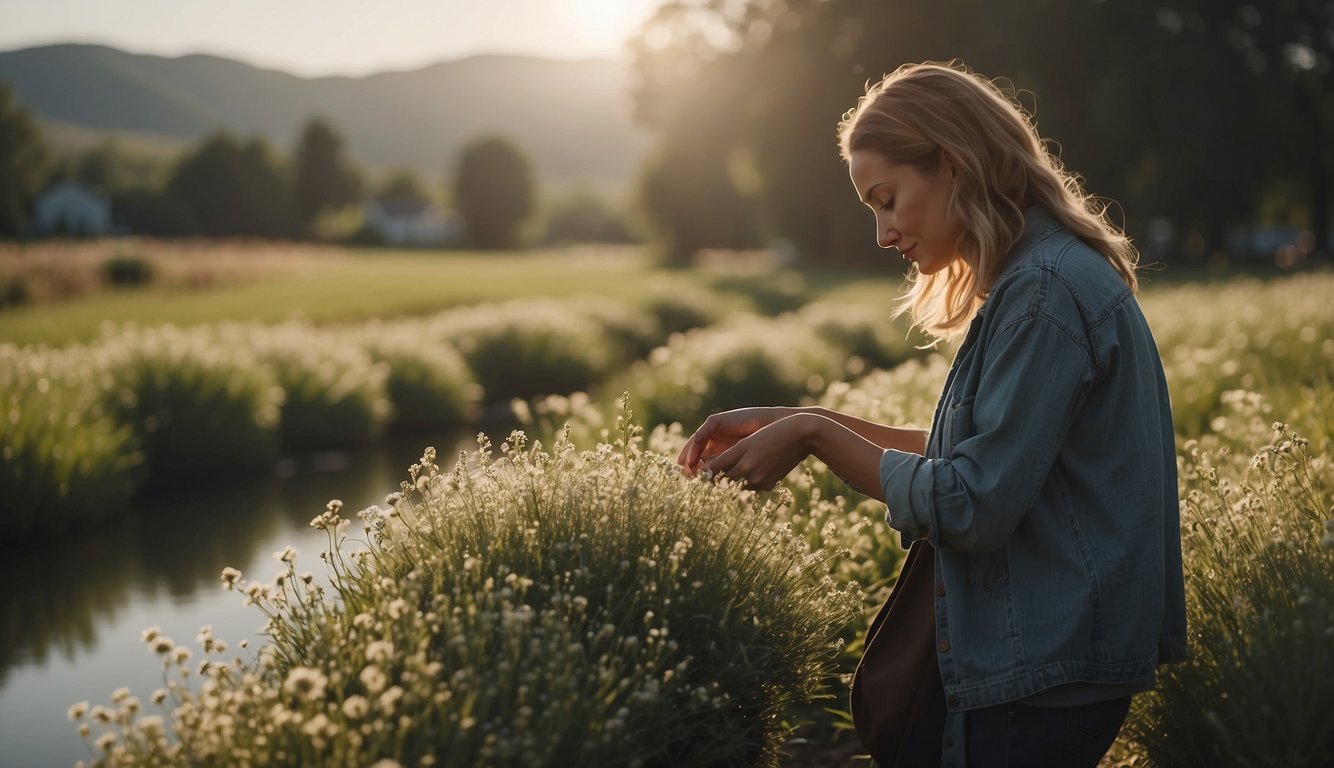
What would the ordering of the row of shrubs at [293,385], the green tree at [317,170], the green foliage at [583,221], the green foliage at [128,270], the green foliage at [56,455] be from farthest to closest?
the green foliage at [583,221]
the green tree at [317,170]
the green foliage at [128,270]
the row of shrubs at [293,385]
the green foliage at [56,455]

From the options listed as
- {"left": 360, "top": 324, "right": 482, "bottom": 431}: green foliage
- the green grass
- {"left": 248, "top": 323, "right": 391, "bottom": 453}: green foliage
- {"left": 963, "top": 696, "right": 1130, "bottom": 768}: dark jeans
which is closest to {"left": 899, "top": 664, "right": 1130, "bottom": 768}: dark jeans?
{"left": 963, "top": 696, "right": 1130, "bottom": 768}: dark jeans

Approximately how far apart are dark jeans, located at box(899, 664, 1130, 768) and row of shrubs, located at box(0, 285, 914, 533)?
22.8ft

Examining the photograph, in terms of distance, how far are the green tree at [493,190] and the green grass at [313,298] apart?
174 feet

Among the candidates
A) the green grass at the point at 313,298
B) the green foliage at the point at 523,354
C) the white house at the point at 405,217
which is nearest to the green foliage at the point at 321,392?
the green foliage at the point at 523,354

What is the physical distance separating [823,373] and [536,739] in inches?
451

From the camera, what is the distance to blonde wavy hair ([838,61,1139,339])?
2588 millimetres

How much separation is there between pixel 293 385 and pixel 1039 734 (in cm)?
1211

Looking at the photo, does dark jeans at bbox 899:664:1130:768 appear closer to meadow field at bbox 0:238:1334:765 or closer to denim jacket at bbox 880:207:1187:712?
denim jacket at bbox 880:207:1187:712

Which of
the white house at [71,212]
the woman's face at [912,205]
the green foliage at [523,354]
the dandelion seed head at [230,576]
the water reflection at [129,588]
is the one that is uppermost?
the white house at [71,212]

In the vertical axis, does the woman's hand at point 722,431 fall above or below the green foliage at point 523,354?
above

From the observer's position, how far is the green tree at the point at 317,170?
89062mm

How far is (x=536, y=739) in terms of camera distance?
7.64ft

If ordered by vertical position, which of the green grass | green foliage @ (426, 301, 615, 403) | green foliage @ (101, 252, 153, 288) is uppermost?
green foliage @ (101, 252, 153, 288)

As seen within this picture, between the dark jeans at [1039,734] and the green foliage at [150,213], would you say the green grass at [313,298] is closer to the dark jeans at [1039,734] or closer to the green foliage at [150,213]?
the dark jeans at [1039,734]
